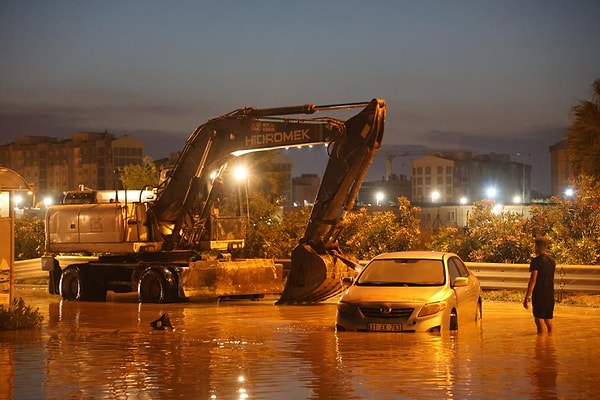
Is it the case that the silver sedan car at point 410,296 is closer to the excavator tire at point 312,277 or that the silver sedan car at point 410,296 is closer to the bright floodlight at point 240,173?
the excavator tire at point 312,277

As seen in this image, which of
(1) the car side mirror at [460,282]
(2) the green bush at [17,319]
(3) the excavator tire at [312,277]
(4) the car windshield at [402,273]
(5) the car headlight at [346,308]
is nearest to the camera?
(5) the car headlight at [346,308]

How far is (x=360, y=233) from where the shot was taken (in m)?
34.7

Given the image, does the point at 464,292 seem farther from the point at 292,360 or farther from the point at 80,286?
the point at 80,286

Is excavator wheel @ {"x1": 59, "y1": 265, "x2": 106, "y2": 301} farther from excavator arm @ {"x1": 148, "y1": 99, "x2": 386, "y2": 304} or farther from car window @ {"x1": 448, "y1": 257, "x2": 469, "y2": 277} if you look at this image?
car window @ {"x1": 448, "y1": 257, "x2": 469, "y2": 277}

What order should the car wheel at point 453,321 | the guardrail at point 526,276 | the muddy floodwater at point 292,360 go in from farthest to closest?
the guardrail at point 526,276 < the car wheel at point 453,321 < the muddy floodwater at point 292,360

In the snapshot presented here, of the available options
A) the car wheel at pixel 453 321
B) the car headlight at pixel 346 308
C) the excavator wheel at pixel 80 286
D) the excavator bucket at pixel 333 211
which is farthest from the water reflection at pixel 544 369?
the excavator wheel at pixel 80 286

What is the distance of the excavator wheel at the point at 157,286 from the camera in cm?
2819

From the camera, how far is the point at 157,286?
93.8ft

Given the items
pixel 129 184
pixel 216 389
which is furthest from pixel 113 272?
pixel 129 184

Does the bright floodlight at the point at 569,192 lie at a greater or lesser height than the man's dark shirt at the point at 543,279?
greater

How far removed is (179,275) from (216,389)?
15402 mm

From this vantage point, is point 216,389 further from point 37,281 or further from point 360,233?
point 37,281

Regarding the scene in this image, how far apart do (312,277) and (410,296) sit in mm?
7913

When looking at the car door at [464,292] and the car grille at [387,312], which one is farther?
the car door at [464,292]
